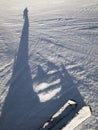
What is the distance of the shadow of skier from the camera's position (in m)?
4.73

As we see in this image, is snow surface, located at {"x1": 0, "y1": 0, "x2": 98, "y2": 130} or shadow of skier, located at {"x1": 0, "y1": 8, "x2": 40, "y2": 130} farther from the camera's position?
snow surface, located at {"x1": 0, "y1": 0, "x2": 98, "y2": 130}

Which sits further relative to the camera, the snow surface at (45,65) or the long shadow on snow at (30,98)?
the snow surface at (45,65)

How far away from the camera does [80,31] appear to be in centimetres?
870

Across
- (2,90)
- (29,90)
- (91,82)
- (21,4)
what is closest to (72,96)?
(91,82)

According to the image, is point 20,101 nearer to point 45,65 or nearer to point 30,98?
point 30,98

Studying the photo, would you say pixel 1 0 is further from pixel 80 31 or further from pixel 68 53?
pixel 68 53

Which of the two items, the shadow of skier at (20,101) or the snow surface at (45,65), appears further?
the snow surface at (45,65)

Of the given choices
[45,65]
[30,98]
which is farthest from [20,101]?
[45,65]

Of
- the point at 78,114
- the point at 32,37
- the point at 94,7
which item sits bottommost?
the point at 78,114

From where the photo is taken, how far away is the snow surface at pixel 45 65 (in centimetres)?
506

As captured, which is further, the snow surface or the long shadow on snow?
the snow surface

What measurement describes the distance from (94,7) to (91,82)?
6798 millimetres

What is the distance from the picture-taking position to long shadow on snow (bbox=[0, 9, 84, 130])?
4777mm

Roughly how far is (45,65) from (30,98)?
1.50 meters
